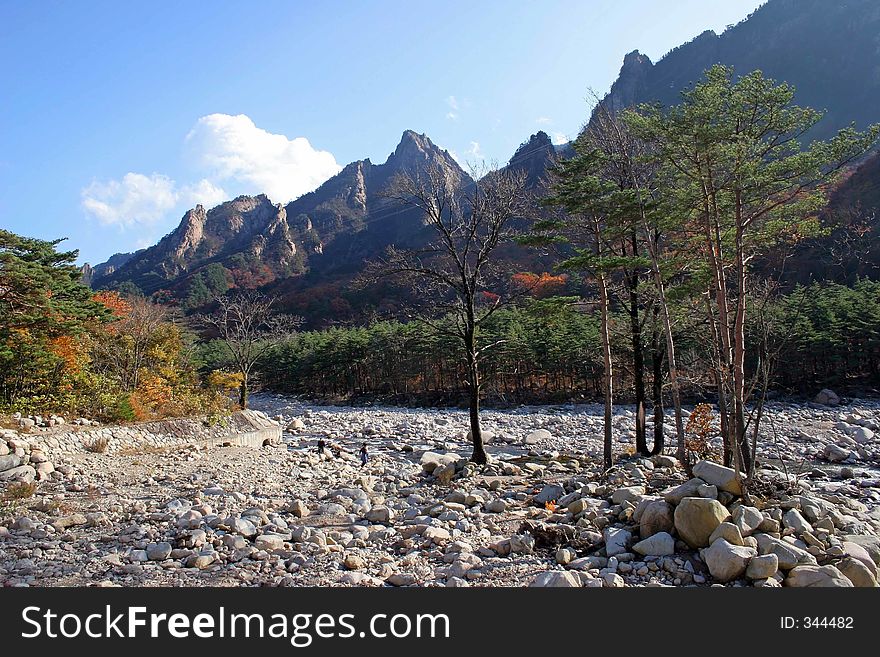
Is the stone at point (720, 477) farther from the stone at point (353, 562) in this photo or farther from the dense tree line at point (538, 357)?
the dense tree line at point (538, 357)

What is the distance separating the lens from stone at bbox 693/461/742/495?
23.5 ft

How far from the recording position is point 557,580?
16.7 feet

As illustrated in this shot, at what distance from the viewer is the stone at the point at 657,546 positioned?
6.06 metres

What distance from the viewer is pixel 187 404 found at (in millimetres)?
17609

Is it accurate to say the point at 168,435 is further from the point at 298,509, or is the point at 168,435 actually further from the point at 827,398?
the point at 827,398


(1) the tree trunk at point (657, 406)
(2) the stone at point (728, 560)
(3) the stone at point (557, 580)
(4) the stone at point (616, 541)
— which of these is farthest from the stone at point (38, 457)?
(1) the tree trunk at point (657, 406)

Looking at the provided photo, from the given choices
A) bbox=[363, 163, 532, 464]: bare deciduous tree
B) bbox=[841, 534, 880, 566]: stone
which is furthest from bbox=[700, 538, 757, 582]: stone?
bbox=[363, 163, 532, 464]: bare deciduous tree

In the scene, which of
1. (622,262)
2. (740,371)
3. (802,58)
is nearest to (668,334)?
(622,262)

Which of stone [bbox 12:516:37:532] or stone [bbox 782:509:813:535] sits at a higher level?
→ stone [bbox 782:509:813:535]

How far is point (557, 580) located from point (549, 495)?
4767mm

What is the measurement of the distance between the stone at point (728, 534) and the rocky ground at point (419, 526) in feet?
0.07

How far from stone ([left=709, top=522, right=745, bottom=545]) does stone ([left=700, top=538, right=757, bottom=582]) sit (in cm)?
19

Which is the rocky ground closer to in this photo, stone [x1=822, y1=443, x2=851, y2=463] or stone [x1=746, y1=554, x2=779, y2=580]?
stone [x1=746, y1=554, x2=779, y2=580]
